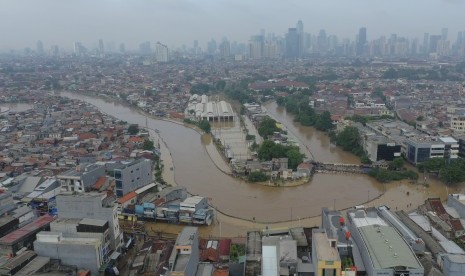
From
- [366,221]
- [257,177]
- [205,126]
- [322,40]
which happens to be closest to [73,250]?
[366,221]

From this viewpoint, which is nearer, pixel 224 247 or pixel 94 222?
pixel 94 222

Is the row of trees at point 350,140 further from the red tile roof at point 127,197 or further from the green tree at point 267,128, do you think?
the red tile roof at point 127,197

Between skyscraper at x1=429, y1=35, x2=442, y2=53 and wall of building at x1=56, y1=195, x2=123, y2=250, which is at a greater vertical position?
skyscraper at x1=429, y1=35, x2=442, y2=53

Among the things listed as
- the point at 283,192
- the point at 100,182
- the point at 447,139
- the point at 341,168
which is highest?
the point at 447,139

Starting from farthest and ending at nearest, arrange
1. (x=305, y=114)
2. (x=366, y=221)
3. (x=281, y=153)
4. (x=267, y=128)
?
1. (x=305, y=114)
2. (x=267, y=128)
3. (x=281, y=153)
4. (x=366, y=221)

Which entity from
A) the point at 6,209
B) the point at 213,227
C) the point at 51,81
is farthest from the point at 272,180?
the point at 51,81

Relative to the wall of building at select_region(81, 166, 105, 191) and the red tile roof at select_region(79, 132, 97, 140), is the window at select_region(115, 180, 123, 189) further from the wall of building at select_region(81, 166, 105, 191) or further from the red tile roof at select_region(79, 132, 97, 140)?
the red tile roof at select_region(79, 132, 97, 140)

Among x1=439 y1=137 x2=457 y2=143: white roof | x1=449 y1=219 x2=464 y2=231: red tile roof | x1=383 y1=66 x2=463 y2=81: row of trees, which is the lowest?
x1=449 y1=219 x2=464 y2=231: red tile roof

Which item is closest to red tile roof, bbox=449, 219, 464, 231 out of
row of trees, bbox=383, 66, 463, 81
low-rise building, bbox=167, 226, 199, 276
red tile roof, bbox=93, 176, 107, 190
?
low-rise building, bbox=167, 226, 199, 276

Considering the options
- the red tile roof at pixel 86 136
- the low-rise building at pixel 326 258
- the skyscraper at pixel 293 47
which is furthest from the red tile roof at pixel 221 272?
the skyscraper at pixel 293 47

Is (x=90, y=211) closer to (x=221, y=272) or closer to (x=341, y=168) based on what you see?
(x=221, y=272)

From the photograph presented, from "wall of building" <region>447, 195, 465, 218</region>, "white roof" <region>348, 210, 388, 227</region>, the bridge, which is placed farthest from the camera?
the bridge
